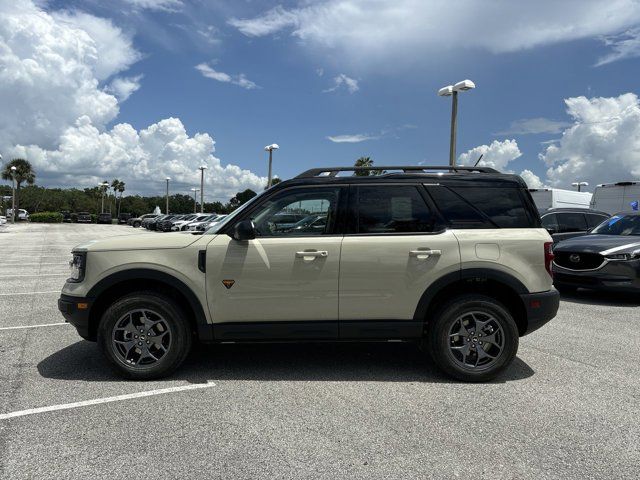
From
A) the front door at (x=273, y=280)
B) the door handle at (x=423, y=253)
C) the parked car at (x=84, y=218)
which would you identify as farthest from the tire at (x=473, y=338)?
the parked car at (x=84, y=218)

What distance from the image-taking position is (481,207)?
4.48 metres

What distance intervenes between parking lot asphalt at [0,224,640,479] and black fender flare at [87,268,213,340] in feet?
1.95

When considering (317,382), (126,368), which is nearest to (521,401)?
(317,382)

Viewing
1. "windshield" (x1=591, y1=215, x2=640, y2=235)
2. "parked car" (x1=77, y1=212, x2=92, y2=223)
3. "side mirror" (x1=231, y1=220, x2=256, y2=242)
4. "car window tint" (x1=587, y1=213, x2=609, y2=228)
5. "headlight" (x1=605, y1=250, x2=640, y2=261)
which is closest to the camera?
"side mirror" (x1=231, y1=220, x2=256, y2=242)

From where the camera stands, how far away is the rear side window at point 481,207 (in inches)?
175

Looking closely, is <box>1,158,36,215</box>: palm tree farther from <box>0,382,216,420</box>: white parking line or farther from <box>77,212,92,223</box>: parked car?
<box>0,382,216,420</box>: white parking line

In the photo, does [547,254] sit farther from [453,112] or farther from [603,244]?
[453,112]

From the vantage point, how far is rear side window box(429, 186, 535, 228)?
444cm

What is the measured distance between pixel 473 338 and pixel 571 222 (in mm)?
9170

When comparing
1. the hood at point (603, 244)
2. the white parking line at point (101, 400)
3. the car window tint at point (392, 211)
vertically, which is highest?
the car window tint at point (392, 211)

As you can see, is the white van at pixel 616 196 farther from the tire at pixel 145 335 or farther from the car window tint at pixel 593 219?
the tire at pixel 145 335

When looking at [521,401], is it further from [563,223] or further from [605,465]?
[563,223]

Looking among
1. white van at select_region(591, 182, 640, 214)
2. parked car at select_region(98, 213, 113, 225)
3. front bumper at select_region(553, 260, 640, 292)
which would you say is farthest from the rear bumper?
parked car at select_region(98, 213, 113, 225)

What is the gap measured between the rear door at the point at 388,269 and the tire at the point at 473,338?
23cm
